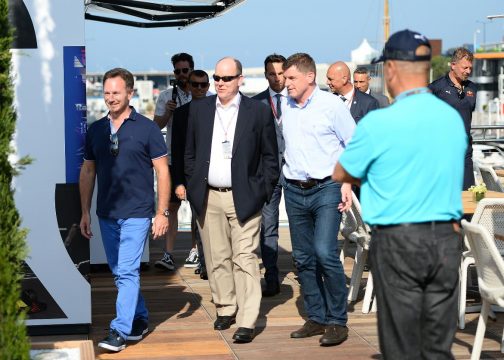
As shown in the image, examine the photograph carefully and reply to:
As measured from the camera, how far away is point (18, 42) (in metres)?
7.05

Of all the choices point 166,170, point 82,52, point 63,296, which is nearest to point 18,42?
point 82,52

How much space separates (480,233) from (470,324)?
1905 millimetres

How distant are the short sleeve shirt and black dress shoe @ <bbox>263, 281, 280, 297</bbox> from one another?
4866 millimetres

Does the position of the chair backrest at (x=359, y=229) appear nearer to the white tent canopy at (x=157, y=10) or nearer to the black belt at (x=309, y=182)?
the black belt at (x=309, y=182)

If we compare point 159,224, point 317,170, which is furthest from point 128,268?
point 317,170

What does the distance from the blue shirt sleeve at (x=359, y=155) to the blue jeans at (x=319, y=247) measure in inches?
105

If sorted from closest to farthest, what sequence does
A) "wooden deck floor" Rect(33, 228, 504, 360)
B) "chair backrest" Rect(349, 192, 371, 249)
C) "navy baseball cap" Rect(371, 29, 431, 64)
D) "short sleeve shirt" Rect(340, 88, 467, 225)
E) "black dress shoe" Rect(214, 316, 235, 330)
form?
"short sleeve shirt" Rect(340, 88, 467, 225) → "navy baseball cap" Rect(371, 29, 431, 64) → "wooden deck floor" Rect(33, 228, 504, 360) → "black dress shoe" Rect(214, 316, 235, 330) → "chair backrest" Rect(349, 192, 371, 249)

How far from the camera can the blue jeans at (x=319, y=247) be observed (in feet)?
23.7

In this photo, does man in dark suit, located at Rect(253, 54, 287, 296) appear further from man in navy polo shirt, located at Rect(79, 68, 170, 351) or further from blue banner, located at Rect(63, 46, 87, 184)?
blue banner, located at Rect(63, 46, 87, 184)

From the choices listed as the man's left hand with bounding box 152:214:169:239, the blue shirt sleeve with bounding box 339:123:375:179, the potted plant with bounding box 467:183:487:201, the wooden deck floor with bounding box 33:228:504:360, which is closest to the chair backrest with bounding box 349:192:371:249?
the wooden deck floor with bounding box 33:228:504:360

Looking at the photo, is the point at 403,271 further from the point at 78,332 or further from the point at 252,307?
the point at 78,332

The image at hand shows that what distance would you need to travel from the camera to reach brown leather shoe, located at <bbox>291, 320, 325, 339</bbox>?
754 cm

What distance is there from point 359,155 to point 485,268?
212 centimetres

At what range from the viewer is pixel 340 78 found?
9.37 metres
